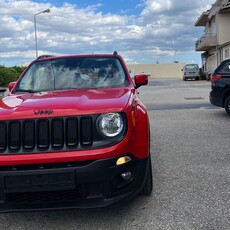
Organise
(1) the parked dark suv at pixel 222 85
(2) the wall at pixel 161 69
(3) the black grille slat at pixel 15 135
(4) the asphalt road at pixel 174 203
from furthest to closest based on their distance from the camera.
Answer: (2) the wall at pixel 161 69 → (1) the parked dark suv at pixel 222 85 → (4) the asphalt road at pixel 174 203 → (3) the black grille slat at pixel 15 135

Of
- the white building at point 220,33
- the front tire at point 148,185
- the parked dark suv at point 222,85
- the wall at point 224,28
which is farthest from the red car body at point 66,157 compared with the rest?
the wall at point 224,28

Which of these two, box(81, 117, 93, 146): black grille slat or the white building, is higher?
the white building

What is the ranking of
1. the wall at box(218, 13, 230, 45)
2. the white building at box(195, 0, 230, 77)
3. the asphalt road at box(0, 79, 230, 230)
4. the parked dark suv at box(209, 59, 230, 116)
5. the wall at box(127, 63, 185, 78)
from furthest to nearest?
the wall at box(127, 63, 185, 78) → the wall at box(218, 13, 230, 45) → the white building at box(195, 0, 230, 77) → the parked dark suv at box(209, 59, 230, 116) → the asphalt road at box(0, 79, 230, 230)

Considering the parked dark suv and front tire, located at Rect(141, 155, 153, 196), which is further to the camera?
the parked dark suv

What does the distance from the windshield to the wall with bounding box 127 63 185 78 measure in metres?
72.3

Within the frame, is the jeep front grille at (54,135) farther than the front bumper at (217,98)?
No

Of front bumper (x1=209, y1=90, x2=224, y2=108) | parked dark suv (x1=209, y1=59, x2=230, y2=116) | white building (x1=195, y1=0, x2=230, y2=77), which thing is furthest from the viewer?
white building (x1=195, y1=0, x2=230, y2=77)

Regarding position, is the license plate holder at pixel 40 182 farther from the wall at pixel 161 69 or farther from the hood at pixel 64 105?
the wall at pixel 161 69

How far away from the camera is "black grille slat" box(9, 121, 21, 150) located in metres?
3.32

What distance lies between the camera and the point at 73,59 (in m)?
5.34

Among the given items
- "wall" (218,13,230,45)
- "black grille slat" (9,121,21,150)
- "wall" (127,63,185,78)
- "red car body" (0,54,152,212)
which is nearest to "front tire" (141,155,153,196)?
"red car body" (0,54,152,212)

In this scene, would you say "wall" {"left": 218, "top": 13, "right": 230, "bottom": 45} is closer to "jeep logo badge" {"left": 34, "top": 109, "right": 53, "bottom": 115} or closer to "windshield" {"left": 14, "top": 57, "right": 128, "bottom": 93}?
"windshield" {"left": 14, "top": 57, "right": 128, "bottom": 93}

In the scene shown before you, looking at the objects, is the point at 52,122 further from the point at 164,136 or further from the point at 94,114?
the point at 164,136

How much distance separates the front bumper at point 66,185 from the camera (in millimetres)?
3217
